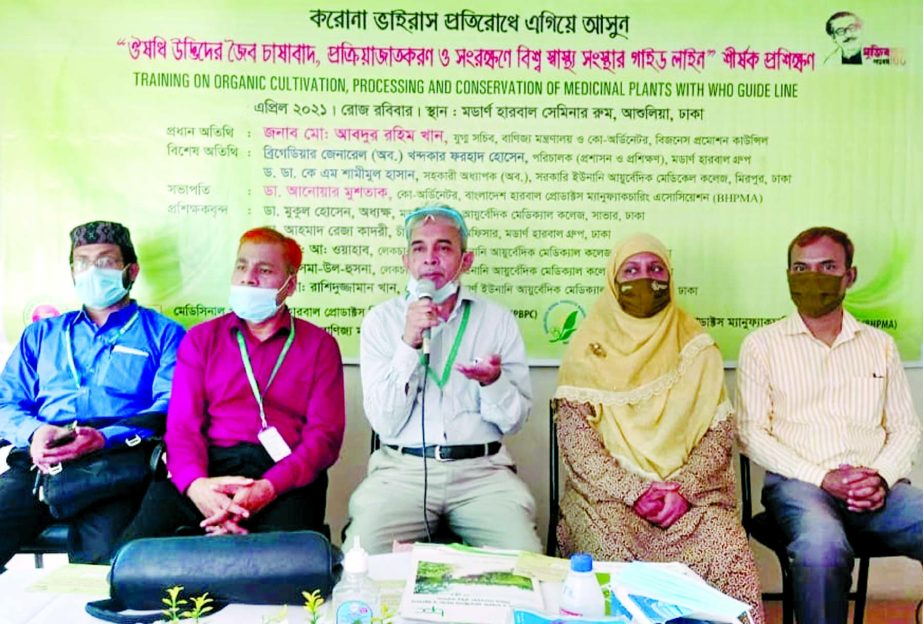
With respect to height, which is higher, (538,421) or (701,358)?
(701,358)

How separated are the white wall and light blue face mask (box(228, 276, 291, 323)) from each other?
75 centimetres

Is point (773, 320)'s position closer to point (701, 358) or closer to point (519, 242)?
point (701, 358)

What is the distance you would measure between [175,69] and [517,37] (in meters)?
1.40

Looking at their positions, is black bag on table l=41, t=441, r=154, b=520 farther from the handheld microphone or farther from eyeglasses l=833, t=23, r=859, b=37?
eyeglasses l=833, t=23, r=859, b=37

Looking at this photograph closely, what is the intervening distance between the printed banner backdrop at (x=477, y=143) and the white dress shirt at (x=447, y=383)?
1.48ft

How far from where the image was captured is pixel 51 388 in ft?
9.07

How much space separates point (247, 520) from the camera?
7.77 feet

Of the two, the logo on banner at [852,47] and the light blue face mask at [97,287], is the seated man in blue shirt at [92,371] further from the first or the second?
the logo on banner at [852,47]

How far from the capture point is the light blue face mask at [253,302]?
104 inches

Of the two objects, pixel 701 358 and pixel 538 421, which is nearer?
pixel 701 358

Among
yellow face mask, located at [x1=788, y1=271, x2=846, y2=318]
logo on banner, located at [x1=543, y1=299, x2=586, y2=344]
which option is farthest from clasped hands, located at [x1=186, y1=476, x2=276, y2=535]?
yellow face mask, located at [x1=788, y1=271, x2=846, y2=318]

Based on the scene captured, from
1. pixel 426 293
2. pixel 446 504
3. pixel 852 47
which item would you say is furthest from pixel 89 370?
pixel 852 47

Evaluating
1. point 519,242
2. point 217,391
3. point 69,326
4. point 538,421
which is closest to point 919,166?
point 519,242

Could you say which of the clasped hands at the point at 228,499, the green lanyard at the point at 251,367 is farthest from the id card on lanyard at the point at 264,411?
the clasped hands at the point at 228,499
